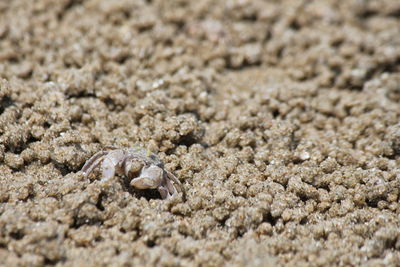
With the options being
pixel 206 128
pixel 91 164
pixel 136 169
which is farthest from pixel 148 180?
pixel 206 128

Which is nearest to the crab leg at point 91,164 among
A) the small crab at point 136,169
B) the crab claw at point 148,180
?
the small crab at point 136,169

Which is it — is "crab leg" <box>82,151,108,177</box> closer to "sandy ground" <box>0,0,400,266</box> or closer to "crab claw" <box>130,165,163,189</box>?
"sandy ground" <box>0,0,400,266</box>

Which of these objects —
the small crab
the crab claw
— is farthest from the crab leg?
the crab claw

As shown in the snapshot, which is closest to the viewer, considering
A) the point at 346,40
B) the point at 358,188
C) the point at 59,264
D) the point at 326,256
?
the point at 59,264

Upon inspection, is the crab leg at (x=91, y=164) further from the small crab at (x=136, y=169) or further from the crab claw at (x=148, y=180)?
the crab claw at (x=148, y=180)

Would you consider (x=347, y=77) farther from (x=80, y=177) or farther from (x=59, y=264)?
(x=59, y=264)

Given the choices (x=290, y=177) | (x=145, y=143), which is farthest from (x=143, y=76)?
(x=290, y=177)

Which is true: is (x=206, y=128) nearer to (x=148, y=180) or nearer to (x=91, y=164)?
(x=148, y=180)
